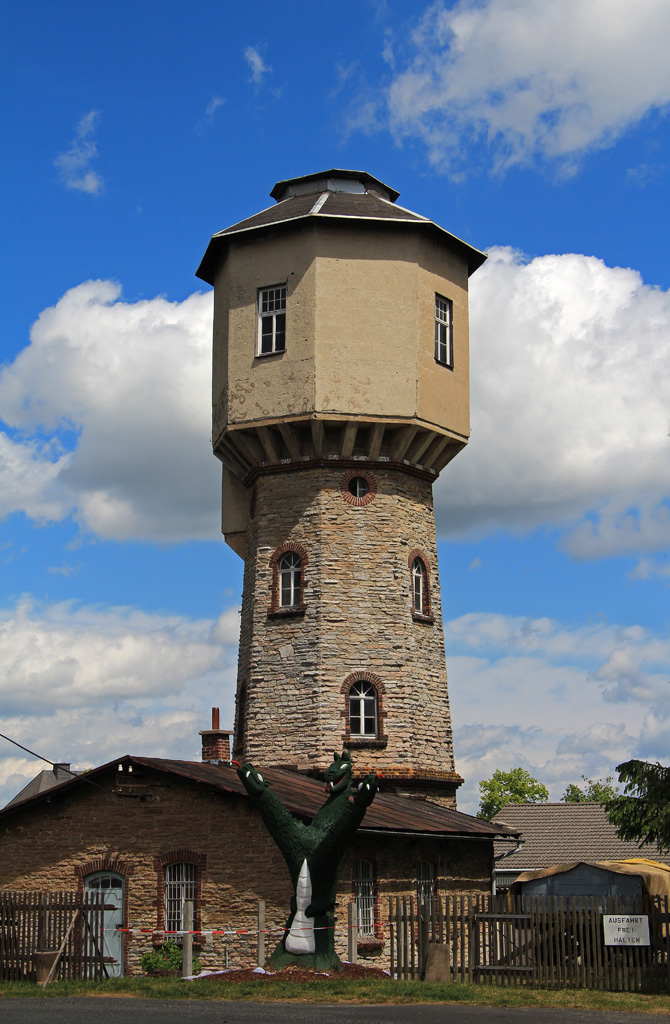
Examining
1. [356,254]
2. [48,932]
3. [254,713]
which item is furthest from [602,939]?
[356,254]

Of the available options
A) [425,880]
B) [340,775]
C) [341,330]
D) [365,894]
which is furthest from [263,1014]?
[341,330]

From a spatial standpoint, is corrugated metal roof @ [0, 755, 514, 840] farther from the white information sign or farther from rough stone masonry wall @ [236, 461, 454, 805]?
the white information sign

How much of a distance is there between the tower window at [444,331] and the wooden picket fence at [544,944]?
13.6 m

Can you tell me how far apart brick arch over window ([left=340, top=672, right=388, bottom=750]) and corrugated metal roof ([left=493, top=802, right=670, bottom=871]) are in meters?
13.8

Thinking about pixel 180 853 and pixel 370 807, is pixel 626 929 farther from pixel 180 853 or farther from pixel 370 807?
pixel 180 853

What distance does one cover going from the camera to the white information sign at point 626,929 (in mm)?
17500

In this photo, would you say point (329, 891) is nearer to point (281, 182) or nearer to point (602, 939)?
point (602, 939)

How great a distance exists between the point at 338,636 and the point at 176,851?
22.2 ft

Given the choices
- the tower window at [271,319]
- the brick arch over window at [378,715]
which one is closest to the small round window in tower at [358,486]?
the tower window at [271,319]

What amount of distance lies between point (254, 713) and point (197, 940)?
6.53 m

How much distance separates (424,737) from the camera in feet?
85.6

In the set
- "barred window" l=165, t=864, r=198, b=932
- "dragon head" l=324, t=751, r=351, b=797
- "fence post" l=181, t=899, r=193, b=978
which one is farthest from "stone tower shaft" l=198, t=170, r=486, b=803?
"dragon head" l=324, t=751, r=351, b=797

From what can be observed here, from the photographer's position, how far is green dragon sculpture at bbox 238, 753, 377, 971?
58.1 ft

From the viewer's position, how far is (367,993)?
625 inches
